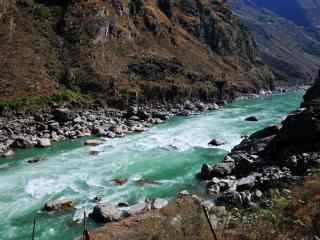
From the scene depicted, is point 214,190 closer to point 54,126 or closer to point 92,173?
point 92,173

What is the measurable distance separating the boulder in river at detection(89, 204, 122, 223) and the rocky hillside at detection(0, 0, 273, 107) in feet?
111

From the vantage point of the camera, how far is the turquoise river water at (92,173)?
2128 cm

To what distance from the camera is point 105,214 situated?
20.3 metres

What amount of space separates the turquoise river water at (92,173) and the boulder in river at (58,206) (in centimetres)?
46

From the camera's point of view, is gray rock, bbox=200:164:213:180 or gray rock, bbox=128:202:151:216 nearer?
gray rock, bbox=128:202:151:216

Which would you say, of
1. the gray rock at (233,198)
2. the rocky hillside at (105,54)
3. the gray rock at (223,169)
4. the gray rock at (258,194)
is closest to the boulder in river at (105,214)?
the gray rock at (233,198)

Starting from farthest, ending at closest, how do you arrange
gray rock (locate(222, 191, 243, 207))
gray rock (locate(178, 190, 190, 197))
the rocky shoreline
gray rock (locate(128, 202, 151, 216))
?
the rocky shoreline
gray rock (locate(178, 190, 190, 197))
gray rock (locate(128, 202, 151, 216))
gray rock (locate(222, 191, 243, 207))

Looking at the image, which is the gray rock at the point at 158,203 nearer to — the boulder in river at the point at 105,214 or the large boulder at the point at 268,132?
the boulder in river at the point at 105,214

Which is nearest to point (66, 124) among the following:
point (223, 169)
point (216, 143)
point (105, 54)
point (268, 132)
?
point (216, 143)

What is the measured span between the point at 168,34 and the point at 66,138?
210 feet

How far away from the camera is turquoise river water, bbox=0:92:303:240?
21.3 metres

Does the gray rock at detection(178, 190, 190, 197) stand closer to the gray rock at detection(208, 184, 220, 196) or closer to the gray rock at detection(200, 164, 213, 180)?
the gray rock at detection(208, 184, 220, 196)

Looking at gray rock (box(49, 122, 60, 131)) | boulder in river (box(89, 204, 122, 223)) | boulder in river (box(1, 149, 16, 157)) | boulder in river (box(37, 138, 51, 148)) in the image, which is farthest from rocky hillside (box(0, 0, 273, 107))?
boulder in river (box(89, 204, 122, 223))

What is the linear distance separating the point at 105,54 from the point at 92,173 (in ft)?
150
